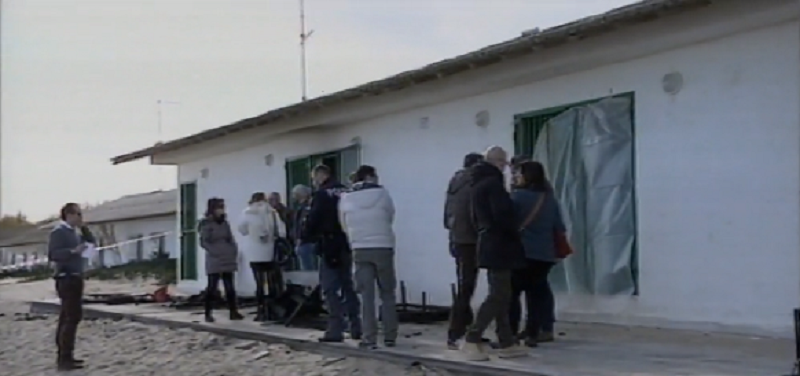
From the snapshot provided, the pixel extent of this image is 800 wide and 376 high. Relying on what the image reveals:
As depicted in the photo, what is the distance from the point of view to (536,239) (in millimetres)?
8781

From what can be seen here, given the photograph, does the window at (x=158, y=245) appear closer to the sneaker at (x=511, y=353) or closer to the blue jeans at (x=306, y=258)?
the blue jeans at (x=306, y=258)

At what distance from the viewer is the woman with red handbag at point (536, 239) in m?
8.74

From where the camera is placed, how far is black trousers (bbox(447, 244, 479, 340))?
8531 mm

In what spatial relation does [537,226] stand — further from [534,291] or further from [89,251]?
[89,251]

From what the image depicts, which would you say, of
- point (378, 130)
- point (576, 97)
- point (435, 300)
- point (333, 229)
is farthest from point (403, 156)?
point (333, 229)

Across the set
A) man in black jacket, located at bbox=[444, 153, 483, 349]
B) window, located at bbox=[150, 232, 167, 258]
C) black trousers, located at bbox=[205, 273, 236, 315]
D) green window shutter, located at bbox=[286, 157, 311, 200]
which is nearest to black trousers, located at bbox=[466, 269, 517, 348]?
man in black jacket, located at bbox=[444, 153, 483, 349]

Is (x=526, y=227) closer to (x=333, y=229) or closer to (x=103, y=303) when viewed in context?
(x=333, y=229)

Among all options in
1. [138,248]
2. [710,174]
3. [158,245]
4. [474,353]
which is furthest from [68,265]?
[138,248]

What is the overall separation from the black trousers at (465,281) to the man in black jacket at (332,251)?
1238 millimetres

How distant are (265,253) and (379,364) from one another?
3.70 metres

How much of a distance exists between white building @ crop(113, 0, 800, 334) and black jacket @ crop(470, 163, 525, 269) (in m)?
2.18

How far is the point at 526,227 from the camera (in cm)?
873

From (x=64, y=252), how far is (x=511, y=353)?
4.23 metres

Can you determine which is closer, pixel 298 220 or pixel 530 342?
pixel 530 342
